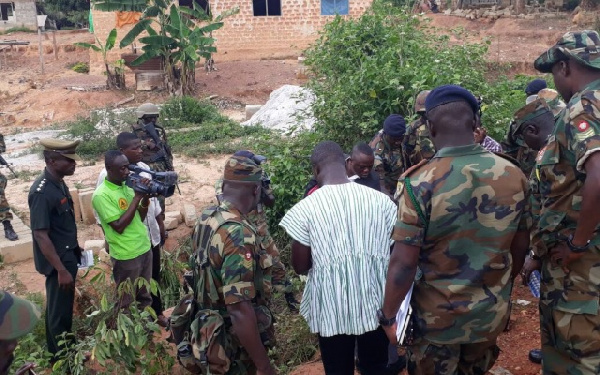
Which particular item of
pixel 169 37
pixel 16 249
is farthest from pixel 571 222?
pixel 169 37

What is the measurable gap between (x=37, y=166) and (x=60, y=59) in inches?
680

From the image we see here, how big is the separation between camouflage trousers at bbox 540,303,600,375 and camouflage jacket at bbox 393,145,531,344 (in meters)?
0.47

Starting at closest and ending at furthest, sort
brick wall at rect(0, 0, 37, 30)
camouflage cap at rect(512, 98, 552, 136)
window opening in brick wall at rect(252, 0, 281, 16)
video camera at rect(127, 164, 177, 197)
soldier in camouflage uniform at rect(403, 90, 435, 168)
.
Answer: camouflage cap at rect(512, 98, 552, 136), video camera at rect(127, 164, 177, 197), soldier in camouflage uniform at rect(403, 90, 435, 168), window opening in brick wall at rect(252, 0, 281, 16), brick wall at rect(0, 0, 37, 30)

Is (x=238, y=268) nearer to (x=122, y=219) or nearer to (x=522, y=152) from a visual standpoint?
(x=122, y=219)

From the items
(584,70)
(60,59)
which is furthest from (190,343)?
(60,59)

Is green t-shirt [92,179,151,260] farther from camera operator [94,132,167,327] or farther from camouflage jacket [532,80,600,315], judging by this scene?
camouflage jacket [532,80,600,315]

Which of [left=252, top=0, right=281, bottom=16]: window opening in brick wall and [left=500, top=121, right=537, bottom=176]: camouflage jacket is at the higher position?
[left=252, top=0, right=281, bottom=16]: window opening in brick wall

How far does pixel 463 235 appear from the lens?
2.38 metres

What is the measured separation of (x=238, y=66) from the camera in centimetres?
2069

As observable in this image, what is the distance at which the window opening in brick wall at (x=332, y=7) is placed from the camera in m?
21.6

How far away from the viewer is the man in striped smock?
8.99 ft

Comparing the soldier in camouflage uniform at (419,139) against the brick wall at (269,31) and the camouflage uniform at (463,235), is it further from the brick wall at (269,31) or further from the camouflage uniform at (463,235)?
the brick wall at (269,31)

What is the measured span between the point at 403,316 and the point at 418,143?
98.7 inches

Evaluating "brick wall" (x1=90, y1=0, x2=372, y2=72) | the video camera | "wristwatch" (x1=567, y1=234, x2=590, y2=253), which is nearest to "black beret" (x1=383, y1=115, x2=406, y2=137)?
the video camera
